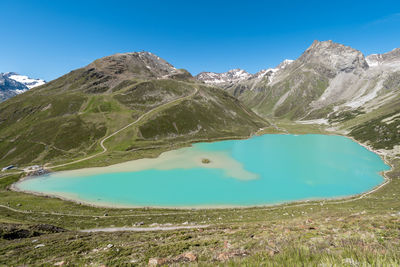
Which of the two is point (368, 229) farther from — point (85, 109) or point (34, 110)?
point (34, 110)

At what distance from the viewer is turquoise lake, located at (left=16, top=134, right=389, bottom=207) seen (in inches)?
1646

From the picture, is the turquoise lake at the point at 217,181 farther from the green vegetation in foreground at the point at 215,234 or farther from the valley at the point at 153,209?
the green vegetation in foreground at the point at 215,234

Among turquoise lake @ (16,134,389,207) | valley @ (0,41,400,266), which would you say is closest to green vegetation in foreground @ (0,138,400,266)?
valley @ (0,41,400,266)

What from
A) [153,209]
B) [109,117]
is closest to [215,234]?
[153,209]

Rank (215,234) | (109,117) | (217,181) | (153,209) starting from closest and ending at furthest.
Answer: (215,234) < (153,209) < (217,181) < (109,117)

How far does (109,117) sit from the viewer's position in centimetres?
12131

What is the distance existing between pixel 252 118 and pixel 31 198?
17324 cm

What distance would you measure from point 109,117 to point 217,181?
98.9 metres

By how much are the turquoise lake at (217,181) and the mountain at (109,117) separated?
25.4 m

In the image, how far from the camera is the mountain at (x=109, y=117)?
9350cm

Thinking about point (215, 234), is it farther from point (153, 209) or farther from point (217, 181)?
point (217, 181)

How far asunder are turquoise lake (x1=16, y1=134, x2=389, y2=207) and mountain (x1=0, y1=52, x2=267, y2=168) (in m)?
25.4

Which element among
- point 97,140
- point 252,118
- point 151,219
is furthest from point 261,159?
point 252,118

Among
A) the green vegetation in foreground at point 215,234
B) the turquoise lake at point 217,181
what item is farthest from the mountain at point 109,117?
the green vegetation in foreground at point 215,234
